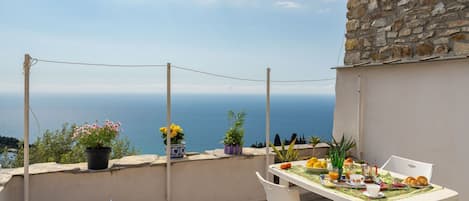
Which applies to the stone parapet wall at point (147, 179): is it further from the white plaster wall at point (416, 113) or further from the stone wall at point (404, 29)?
the stone wall at point (404, 29)

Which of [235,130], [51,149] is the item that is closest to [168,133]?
[235,130]

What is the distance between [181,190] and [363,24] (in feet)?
11.5

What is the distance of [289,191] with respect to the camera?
2.13 m

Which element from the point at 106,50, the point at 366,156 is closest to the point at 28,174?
the point at 106,50

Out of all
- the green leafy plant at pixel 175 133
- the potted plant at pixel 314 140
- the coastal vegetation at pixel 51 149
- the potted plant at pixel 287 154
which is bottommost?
the coastal vegetation at pixel 51 149

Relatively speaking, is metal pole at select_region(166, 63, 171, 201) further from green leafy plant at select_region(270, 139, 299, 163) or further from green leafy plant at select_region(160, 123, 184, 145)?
green leafy plant at select_region(270, 139, 299, 163)

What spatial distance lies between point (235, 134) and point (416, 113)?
86.4 inches

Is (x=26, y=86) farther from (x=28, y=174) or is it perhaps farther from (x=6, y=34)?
(x=6, y=34)

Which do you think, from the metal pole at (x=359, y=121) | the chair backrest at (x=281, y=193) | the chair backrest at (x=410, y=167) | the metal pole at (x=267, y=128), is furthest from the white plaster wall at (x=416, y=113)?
the chair backrest at (x=281, y=193)

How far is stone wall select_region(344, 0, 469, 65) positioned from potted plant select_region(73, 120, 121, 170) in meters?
3.59

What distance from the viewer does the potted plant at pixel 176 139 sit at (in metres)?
3.35

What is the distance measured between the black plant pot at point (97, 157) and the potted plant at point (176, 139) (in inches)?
24.7

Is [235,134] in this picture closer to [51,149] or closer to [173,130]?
[173,130]

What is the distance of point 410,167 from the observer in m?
2.92
